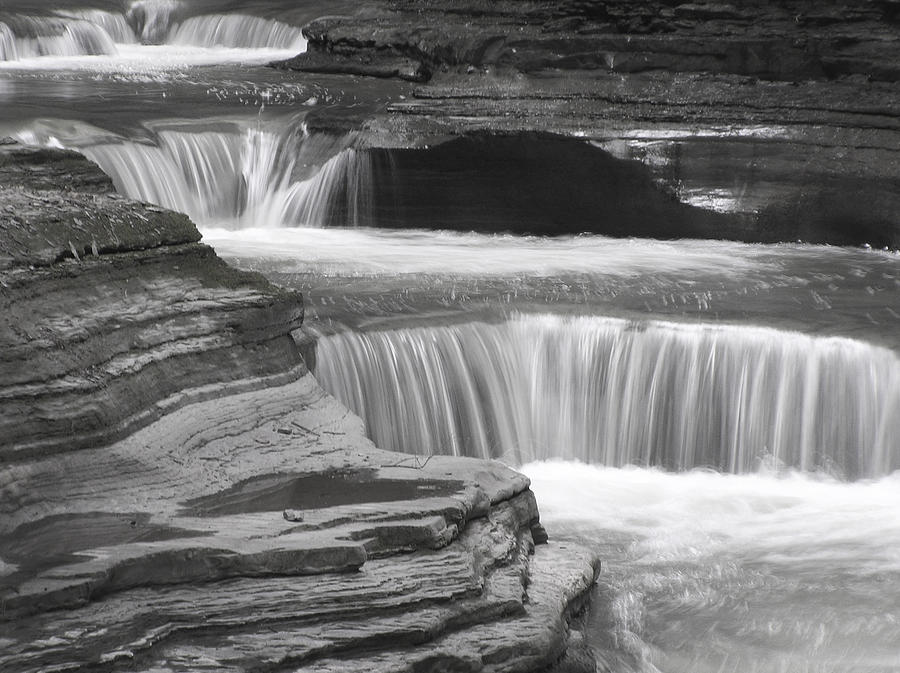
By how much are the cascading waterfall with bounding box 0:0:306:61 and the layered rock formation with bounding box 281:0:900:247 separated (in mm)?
5218

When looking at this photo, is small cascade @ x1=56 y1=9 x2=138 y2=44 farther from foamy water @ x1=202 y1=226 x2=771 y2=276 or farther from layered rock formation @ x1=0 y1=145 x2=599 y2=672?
layered rock formation @ x1=0 y1=145 x2=599 y2=672

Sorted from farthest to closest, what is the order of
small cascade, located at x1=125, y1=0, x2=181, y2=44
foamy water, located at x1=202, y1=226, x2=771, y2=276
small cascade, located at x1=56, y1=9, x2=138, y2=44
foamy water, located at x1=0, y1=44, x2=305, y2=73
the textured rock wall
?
small cascade, located at x1=125, y1=0, x2=181, y2=44 < small cascade, located at x1=56, y1=9, x2=138, y2=44 < foamy water, located at x1=0, y1=44, x2=305, y2=73 < foamy water, located at x1=202, y1=226, x2=771, y2=276 < the textured rock wall

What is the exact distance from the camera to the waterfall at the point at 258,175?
34.8 ft

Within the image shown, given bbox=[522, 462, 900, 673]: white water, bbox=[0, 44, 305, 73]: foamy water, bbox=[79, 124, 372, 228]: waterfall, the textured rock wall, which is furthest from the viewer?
bbox=[0, 44, 305, 73]: foamy water

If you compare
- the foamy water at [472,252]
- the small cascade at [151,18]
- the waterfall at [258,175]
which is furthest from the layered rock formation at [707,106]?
the small cascade at [151,18]

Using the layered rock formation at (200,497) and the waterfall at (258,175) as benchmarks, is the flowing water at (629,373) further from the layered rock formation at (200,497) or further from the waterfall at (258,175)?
the layered rock formation at (200,497)

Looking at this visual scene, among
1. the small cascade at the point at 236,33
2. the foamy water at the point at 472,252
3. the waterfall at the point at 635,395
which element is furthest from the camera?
the small cascade at the point at 236,33

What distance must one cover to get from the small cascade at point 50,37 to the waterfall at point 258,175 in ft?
16.2

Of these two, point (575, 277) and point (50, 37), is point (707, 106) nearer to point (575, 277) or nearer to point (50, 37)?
point (575, 277)

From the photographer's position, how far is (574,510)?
6.55 m

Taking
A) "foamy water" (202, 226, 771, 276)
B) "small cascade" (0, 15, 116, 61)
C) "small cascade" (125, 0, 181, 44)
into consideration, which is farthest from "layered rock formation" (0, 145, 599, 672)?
"small cascade" (125, 0, 181, 44)

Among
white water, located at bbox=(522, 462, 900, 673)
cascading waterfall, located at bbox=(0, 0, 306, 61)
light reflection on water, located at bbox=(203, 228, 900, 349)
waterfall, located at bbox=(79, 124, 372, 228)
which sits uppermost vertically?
cascading waterfall, located at bbox=(0, 0, 306, 61)

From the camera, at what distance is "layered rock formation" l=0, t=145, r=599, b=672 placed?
4.19 meters

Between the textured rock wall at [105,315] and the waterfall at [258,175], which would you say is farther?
the waterfall at [258,175]
